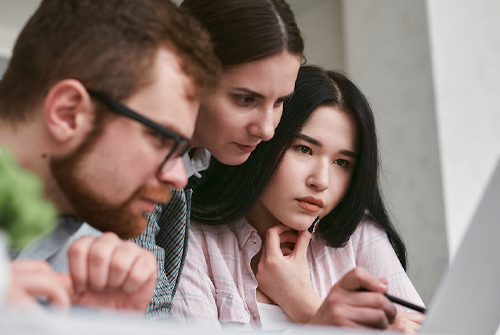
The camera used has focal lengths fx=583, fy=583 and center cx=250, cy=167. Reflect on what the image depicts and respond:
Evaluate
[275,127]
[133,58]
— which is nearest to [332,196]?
[275,127]

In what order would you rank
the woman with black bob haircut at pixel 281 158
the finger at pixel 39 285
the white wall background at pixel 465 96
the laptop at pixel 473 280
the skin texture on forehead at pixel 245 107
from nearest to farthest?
the finger at pixel 39 285 < the laptop at pixel 473 280 < the skin texture on forehead at pixel 245 107 < the woman with black bob haircut at pixel 281 158 < the white wall background at pixel 465 96

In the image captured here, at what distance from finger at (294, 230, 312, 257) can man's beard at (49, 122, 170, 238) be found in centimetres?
58

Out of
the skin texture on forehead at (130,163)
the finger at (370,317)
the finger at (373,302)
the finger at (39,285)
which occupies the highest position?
the skin texture on forehead at (130,163)

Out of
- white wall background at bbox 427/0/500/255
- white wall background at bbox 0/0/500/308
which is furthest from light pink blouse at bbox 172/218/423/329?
white wall background at bbox 427/0/500/255

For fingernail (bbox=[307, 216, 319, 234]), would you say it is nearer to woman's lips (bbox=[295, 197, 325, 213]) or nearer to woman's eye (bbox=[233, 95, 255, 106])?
woman's lips (bbox=[295, 197, 325, 213])

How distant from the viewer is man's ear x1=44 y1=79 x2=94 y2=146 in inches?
25.0

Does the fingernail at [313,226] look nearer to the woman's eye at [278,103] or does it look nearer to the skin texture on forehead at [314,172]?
the skin texture on forehead at [314,172]

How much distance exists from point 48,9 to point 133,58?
14 centimetres

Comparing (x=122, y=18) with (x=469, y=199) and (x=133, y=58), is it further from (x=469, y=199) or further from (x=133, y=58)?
(x=469, y=199)

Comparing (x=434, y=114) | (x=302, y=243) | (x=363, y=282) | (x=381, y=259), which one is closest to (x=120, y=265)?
(x=363, y=282)

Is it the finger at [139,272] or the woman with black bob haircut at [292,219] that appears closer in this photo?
the finger at [139,272]

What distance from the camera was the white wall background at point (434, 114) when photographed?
2441mm

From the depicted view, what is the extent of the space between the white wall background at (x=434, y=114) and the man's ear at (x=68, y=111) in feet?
6.02

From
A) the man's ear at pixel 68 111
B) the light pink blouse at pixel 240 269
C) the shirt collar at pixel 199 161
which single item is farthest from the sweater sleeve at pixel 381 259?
the man's ear at pixel 68 111
